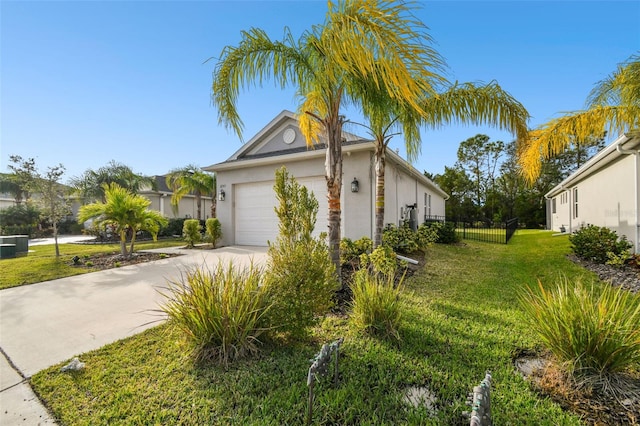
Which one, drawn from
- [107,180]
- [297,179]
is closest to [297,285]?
[297,179]

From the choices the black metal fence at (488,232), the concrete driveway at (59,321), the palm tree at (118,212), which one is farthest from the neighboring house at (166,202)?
the black metal fence at (488,232)

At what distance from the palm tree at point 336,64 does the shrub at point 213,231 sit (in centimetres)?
746

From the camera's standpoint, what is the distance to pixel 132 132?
38.8 ft

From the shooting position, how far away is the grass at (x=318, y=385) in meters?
2.20

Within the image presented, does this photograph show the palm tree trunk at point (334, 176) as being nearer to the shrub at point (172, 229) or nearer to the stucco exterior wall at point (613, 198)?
the stucco exterior wall at point (613, 198)

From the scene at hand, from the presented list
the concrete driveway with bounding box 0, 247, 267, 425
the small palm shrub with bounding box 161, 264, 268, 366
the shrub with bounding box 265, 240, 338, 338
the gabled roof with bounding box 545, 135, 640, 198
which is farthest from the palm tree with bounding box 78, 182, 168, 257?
the gabled roof with bounding box 545, 135, 640, 198

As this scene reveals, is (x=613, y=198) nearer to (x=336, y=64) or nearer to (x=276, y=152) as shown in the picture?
(x=336, y=64)

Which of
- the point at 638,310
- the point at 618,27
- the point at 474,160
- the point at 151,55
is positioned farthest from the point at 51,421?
the point at 474,160

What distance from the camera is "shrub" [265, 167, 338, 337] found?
3262 millimetres

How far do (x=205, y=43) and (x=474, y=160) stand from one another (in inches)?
1531

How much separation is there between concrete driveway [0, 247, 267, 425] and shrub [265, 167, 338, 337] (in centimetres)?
76

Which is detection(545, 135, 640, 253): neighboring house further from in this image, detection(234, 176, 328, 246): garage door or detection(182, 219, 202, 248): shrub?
detection(182, 219, 202, 248): shrub

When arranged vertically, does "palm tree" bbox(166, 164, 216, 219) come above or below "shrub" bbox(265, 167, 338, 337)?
above

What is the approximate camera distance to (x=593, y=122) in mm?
7035
